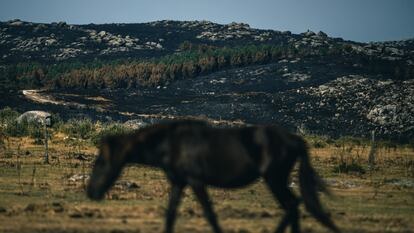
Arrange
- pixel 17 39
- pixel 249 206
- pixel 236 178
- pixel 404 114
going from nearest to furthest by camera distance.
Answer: pixel 236 178
pixel 249 206
pixel 404 114
pixel 17 39

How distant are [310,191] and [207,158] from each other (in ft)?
8.32

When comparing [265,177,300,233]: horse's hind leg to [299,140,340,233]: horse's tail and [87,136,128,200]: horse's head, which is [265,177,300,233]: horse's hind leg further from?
[87,136,128,200]: horse's head

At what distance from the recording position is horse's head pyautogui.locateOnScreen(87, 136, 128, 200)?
38.6ft

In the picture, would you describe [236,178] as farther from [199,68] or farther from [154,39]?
[154,39]

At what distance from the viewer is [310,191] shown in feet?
40.1

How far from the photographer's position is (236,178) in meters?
11.2

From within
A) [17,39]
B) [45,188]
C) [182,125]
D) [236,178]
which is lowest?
[45,188]

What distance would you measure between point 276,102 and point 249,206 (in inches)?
2293

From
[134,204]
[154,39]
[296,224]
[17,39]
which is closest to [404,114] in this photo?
[134,204]

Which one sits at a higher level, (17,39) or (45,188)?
(17,39)

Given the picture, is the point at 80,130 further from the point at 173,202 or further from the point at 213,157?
the point at 213,157

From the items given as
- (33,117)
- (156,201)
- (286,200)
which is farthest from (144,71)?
(286,200)

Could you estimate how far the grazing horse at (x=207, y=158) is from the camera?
36.1 feet

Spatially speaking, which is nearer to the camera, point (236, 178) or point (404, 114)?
point (236, 178)
